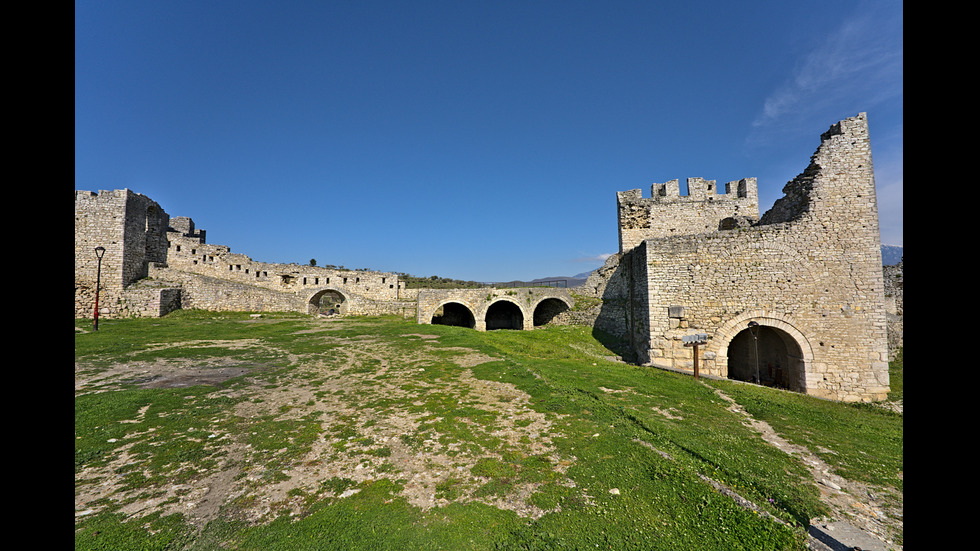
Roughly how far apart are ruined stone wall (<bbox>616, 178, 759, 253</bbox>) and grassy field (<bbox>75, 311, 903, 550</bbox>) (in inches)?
439

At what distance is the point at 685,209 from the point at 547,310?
13334mm

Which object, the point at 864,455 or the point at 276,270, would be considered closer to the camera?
the point at 864,455

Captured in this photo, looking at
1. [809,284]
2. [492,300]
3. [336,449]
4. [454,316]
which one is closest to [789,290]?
[809,284]

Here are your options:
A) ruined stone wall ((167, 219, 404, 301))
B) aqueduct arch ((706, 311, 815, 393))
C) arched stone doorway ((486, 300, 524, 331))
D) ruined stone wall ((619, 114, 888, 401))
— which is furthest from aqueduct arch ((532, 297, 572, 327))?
ruined stone wall ((619, 114, 888, 401))

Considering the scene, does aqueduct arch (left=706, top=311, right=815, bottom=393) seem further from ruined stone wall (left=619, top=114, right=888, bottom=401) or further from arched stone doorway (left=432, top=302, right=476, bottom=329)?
arched stone doorway (left=432, top=302, right=476, bottom=329)

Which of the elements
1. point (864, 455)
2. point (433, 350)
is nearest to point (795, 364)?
point (864, 455)

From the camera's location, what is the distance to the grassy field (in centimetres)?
344

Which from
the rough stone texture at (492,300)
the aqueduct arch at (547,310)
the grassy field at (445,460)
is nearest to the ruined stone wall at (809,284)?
the grassy field at (445,460)

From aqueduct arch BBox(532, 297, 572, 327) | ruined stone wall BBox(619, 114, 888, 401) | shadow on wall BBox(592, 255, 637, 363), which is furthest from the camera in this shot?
aqueduct arch BBox(532, 297, 572, 327)

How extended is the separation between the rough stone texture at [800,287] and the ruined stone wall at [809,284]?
0.03m

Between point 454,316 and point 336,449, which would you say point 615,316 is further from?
point 454,316
